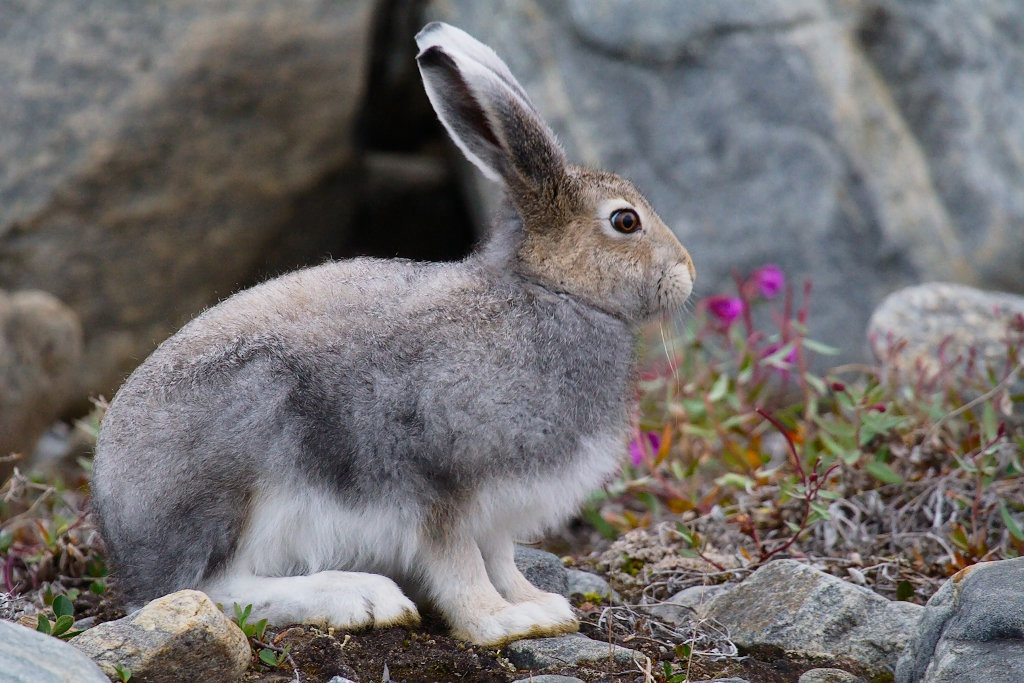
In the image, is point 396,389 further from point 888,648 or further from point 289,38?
point 289,38

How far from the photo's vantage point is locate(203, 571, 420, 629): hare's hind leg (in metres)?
3.85

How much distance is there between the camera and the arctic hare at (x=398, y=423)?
12.6 ft

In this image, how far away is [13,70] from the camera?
8.02 meters

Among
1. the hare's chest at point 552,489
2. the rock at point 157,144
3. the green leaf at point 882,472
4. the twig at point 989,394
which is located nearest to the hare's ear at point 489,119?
the hare's chest at point 552,489

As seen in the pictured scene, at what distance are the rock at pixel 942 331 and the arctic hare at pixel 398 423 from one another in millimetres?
2275

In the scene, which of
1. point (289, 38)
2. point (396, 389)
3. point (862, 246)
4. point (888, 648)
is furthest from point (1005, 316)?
point (289, 38)

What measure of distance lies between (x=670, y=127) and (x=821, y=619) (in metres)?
4.74

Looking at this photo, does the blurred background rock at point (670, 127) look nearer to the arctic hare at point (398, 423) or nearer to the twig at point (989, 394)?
the twig at point (989, 394)

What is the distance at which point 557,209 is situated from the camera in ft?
13.9

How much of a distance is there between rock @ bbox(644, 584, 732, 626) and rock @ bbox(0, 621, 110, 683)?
209cm

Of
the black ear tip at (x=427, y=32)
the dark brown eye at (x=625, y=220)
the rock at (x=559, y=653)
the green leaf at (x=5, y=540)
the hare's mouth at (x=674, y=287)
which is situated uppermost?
the black ear tip at (x=427, y=32)

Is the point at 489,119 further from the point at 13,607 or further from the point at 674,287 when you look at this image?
the point at 13,607

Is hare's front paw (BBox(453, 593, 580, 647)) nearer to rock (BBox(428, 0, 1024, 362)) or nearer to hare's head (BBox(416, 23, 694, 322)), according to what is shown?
hare's head (BBox(416, 23, 694, 322))

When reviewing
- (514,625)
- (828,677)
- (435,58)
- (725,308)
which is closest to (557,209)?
(435,58)
